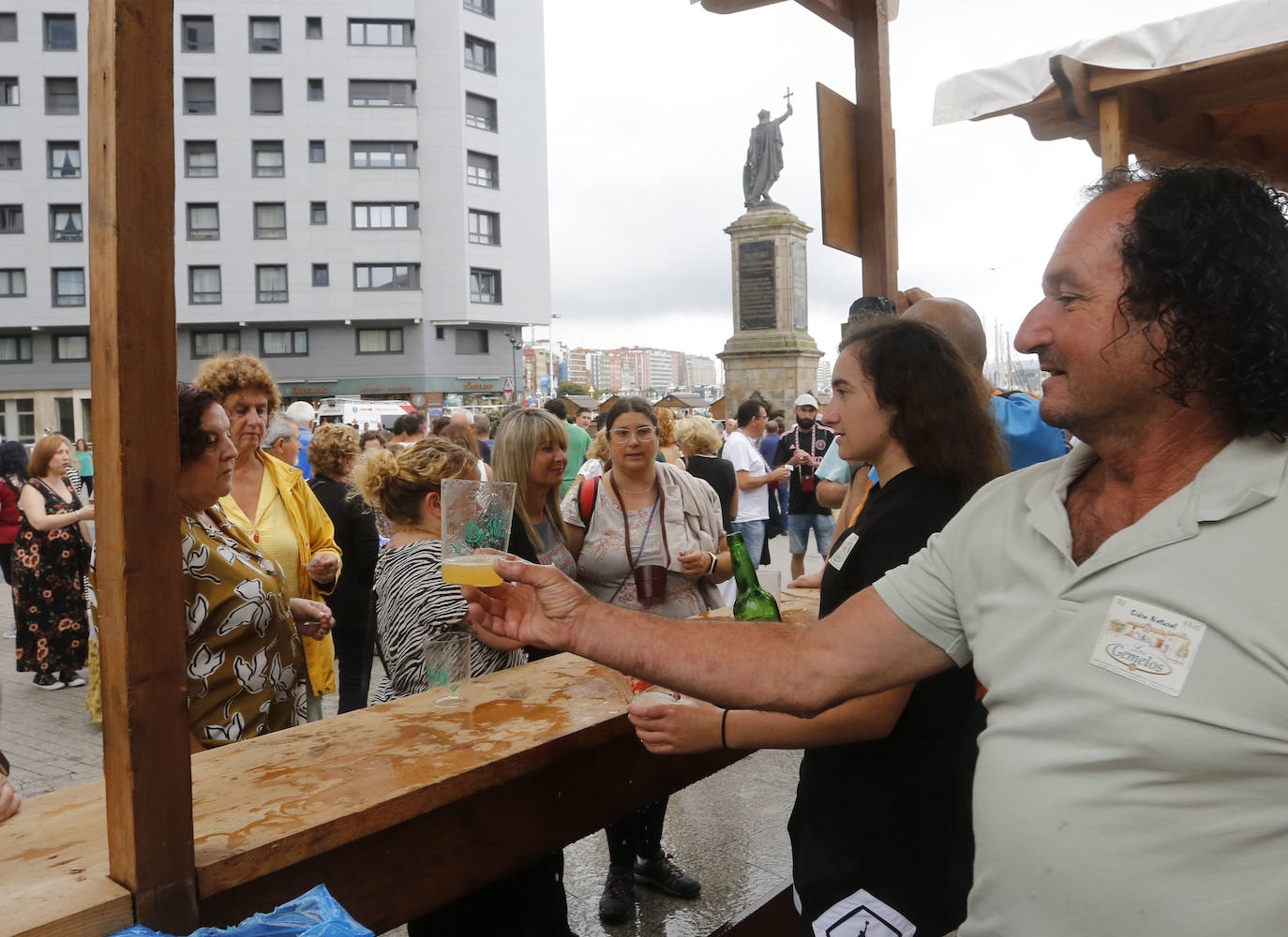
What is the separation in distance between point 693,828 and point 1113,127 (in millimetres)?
3626

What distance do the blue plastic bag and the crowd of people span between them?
0.58 metres

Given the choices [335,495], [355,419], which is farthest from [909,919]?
[355,419]

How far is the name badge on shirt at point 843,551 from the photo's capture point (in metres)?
1.89

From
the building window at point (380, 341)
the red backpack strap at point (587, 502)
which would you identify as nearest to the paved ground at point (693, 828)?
the red backpack strap at point (587, 502)

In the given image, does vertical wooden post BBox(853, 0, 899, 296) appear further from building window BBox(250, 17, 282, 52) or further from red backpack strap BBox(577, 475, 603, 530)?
building window BBox(250, 17, 282, 52)

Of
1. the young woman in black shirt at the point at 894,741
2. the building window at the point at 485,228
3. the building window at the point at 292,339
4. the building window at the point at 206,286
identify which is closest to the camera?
the young woman in black shirt at the point at 894,741

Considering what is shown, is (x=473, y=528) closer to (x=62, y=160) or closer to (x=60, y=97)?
(x=62, y=160)

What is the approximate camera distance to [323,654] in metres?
4.26

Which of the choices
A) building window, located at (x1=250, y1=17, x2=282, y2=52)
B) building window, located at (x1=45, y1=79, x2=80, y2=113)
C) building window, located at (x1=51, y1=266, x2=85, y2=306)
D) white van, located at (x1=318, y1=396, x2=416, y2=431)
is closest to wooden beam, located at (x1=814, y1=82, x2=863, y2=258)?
white van, located at (x1=318, y1=396, x2=416, y2=431)

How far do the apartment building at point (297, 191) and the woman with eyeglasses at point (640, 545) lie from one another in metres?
36.7

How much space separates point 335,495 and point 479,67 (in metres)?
39.2

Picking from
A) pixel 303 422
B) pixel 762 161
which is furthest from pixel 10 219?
pixel 303 422

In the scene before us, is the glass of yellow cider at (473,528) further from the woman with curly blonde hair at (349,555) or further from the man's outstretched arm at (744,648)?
the woman with curly blonde hair at (349,555)

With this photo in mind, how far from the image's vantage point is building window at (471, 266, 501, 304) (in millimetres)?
39812
